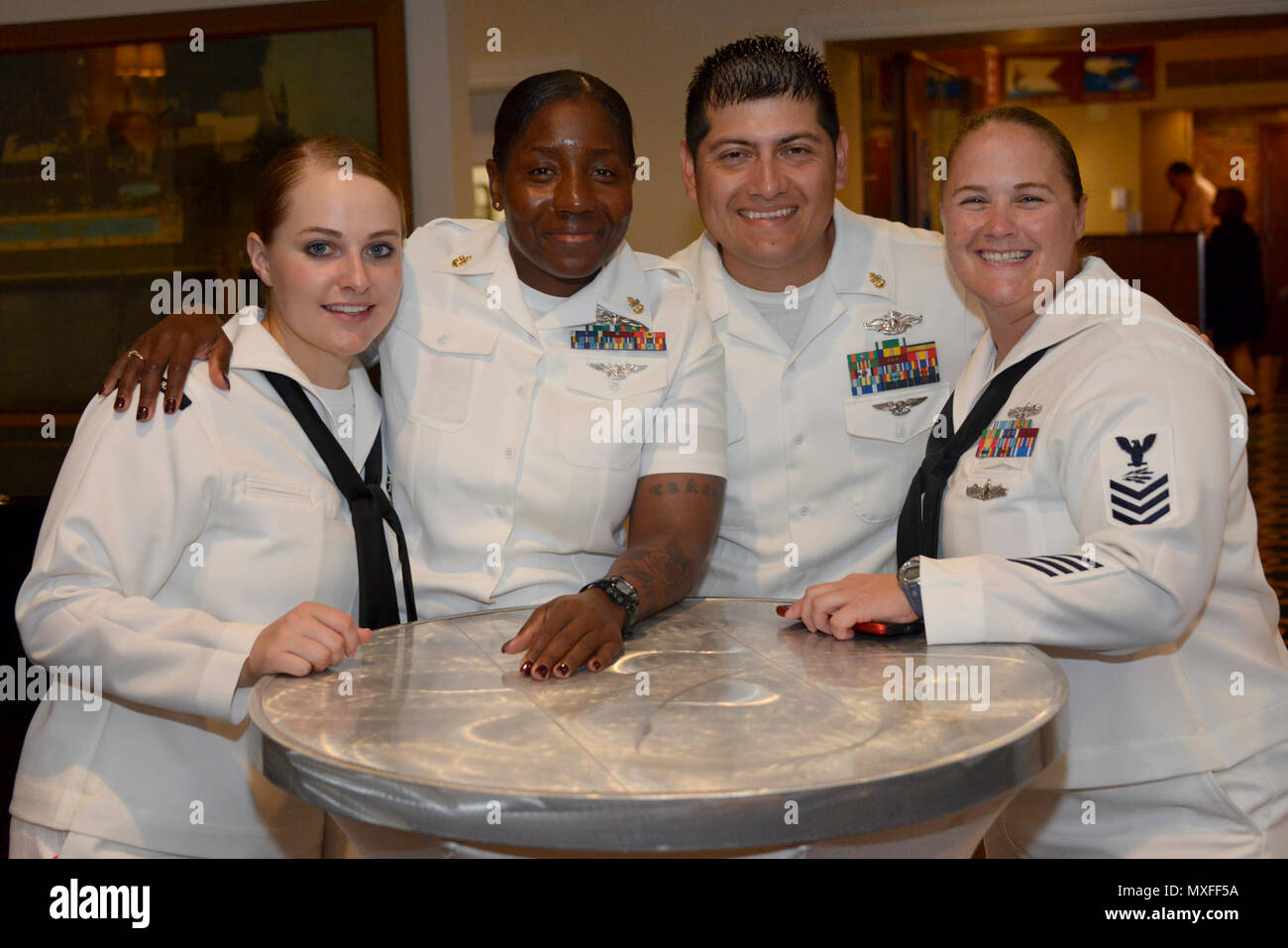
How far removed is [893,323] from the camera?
2.63 metres

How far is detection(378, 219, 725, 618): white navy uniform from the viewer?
2270 mm

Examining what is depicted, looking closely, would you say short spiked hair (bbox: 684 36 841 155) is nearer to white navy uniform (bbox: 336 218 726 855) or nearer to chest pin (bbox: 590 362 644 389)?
white navy uniform (bbox: 336 218 726 855)

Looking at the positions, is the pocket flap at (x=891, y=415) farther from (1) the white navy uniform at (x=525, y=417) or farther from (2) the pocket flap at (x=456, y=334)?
(2) the pocket flap at (x=456, y=334)

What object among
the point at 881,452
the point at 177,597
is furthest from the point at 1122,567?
the point at 177,597

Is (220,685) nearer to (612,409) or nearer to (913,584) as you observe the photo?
(612,409)

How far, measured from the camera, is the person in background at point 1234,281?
10.3 meters

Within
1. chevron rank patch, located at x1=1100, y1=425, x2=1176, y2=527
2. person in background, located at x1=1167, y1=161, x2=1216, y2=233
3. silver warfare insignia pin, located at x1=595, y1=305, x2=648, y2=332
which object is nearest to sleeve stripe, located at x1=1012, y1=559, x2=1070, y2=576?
chevron rank patch, located at x1=1100, y1=425, x2=1176, y2=527

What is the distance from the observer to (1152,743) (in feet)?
6.29

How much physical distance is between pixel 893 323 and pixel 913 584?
0.92 m

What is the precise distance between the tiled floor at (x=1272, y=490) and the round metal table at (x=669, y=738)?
3.43m

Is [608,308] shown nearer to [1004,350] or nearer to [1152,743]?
[1004,350]

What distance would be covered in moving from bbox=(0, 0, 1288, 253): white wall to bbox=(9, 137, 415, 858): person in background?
3.37m
